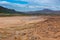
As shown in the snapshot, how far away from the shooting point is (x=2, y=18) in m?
2.28

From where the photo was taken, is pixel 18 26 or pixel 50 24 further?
pixel 50 24

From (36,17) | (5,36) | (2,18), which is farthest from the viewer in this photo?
(36,17)

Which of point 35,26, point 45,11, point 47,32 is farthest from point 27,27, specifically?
point 45,11

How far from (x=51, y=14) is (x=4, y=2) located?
2.81 feet

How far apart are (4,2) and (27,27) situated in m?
0.56

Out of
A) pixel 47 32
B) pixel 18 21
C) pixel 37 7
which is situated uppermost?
pixel 37 7

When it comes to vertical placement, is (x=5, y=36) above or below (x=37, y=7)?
below

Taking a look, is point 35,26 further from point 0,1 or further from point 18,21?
point 0,1

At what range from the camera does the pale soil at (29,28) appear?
6.96 feet

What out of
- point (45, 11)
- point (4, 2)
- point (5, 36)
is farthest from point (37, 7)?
point (5, 36)

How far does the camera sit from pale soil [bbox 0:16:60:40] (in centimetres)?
212

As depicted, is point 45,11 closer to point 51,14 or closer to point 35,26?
point 51,14

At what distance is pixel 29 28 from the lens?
7.54 feet

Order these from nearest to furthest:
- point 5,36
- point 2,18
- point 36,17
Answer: point 5,36
point 2,18
point 36,17
